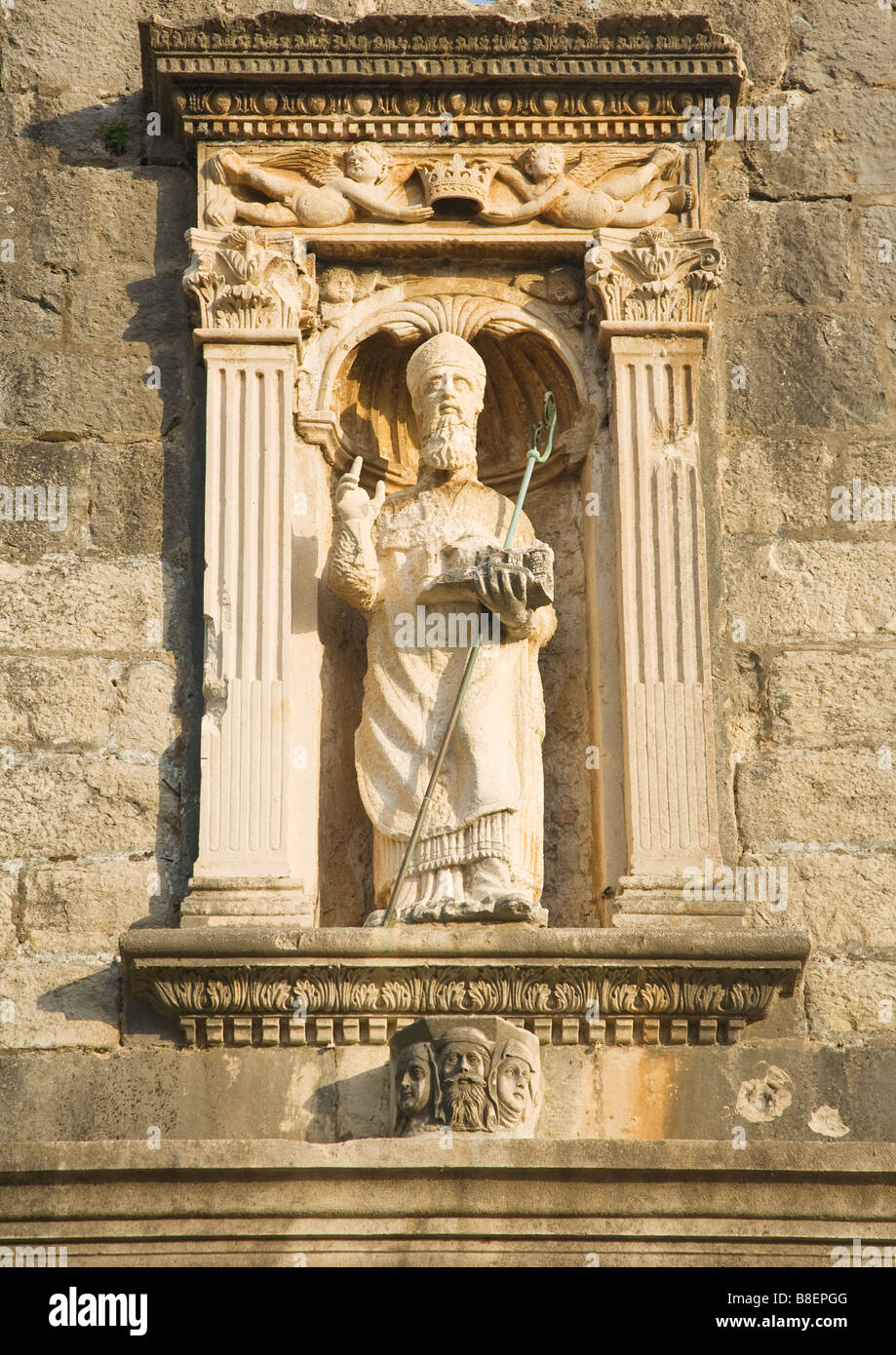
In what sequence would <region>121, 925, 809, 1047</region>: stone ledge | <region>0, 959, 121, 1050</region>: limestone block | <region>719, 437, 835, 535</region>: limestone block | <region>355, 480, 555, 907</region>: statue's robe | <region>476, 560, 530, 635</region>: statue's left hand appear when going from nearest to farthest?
<region>121, 925, 809, 1047</region>: stone ledge → <region>0, 959, 121, 1050</region>: limestone block → <region>355, 480, 555, 907</region>: statue's robe → <region>476, 560, 530, 635</region>: statue's left hand → <region>719, 437, 835, 535</region>: limestone block

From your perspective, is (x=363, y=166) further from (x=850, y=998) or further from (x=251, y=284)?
(x=850, y=998)

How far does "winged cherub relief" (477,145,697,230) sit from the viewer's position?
7844 millimetres

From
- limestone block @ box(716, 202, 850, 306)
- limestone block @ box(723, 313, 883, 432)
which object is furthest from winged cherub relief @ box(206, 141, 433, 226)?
limestone block @ box(723, 313, 883, 432)

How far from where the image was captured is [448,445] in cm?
763

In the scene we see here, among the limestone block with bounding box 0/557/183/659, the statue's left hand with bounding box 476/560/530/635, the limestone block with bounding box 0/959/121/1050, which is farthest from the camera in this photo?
the limestone block with bounding box 0/557/183/659

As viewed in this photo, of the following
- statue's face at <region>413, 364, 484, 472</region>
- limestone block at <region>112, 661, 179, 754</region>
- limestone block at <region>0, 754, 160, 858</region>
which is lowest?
limestone block at <region>0, 754, 160, 858</region>

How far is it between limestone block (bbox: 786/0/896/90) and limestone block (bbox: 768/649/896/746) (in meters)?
2.01

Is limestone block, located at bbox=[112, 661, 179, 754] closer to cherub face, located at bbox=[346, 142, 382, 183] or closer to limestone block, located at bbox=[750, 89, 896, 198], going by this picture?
cherub face, located at bbox=[346, 142, 382, 183]

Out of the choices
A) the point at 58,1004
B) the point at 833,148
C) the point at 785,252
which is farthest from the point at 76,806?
the point at 833,148

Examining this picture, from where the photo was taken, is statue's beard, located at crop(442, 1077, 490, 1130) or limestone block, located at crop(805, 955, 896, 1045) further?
limestone block, located at crop(805, 955, 896, 1045)

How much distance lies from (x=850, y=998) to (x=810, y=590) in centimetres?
124

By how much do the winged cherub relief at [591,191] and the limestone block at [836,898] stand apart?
207cm

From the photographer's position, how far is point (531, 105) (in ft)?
26.1

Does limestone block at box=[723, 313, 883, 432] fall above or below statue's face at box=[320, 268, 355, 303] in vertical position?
below
